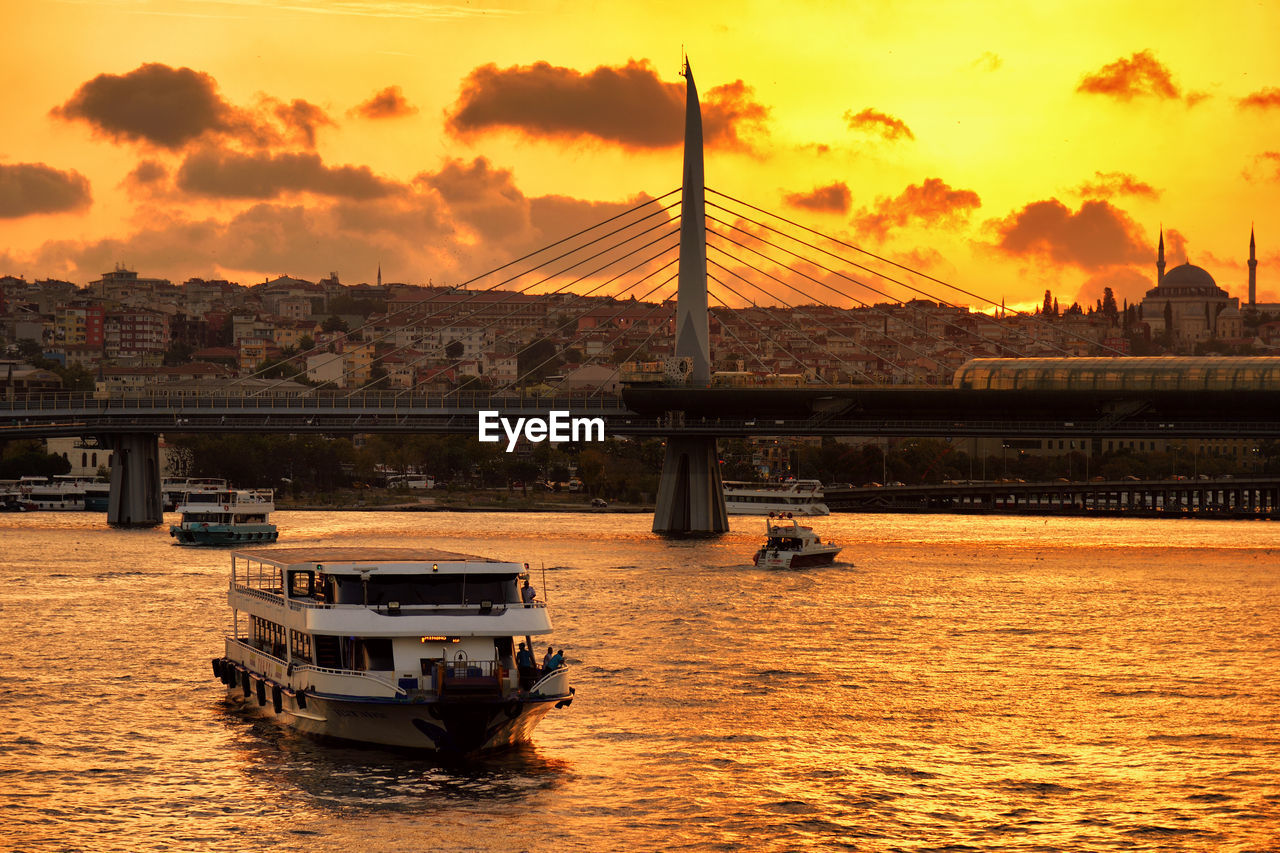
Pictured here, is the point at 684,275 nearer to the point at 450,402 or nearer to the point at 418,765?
the point at 450,402

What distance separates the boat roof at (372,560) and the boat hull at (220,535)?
55358 mm

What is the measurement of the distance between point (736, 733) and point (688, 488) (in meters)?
67.4

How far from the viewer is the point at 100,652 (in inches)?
2079

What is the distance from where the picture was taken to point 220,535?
98875 mm

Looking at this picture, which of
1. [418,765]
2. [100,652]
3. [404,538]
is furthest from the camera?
[404,538]

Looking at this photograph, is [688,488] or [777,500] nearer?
[688,488]

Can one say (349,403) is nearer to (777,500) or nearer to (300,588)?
(777,500)

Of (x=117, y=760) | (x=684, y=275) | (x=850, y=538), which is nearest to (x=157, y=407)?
(x=684, y=275)

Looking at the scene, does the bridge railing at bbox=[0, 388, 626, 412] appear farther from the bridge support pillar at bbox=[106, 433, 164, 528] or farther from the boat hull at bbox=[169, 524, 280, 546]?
the boat hull at bbox=[169, 524, 280, 546]

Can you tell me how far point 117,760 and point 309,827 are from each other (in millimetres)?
7007

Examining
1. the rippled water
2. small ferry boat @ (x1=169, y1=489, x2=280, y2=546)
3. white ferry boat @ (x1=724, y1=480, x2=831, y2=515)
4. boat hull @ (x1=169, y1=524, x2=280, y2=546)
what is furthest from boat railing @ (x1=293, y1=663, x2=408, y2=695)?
white ferry boat @ (x1=724, y1=480, x2=831, y2=515)

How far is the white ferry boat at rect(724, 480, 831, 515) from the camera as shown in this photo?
496ft

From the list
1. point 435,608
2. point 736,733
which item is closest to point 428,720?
point 435,608

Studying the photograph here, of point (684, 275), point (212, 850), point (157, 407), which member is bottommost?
point (212, 850)
